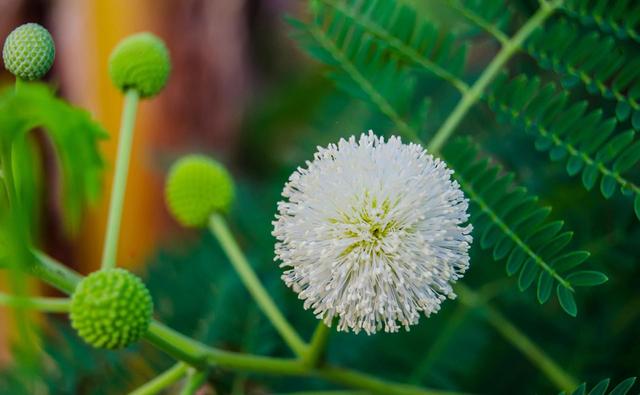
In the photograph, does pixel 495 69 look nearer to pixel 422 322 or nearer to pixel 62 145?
pixel 422 322

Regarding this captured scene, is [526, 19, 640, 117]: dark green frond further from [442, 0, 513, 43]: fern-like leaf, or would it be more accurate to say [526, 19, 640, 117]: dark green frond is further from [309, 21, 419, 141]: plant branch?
[309, 21, 419, 141]: plant branch

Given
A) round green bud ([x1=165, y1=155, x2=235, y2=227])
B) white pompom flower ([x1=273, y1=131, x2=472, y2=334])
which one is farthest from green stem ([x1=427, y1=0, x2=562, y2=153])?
round green bud ([x1=165, y1=155, x2=235, y2=227])

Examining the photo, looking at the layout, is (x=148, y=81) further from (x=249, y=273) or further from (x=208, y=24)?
(x=208, y=24)

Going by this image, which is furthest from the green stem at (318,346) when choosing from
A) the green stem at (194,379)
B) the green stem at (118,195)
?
the green stem at (118,195)

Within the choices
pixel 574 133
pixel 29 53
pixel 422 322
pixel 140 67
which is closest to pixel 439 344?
pixel 422 322

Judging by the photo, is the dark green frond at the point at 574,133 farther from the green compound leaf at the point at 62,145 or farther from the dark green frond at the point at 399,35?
the green compound leaf at the point at 62,145
